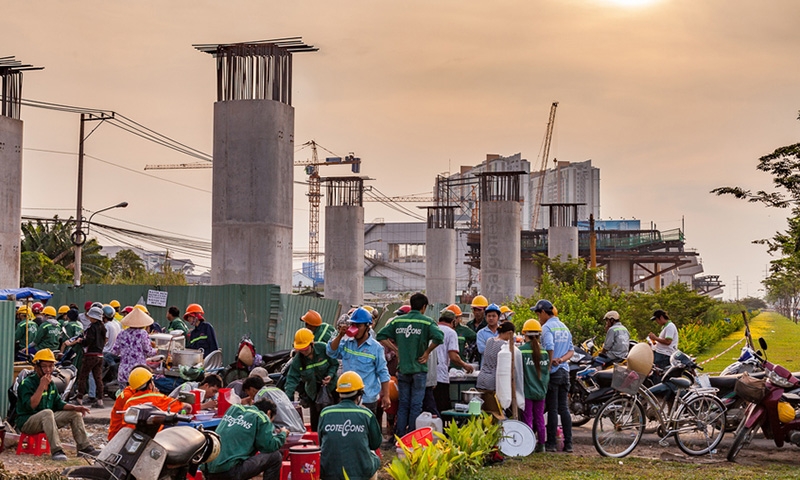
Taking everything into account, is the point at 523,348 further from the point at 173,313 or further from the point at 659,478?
the point at 173,313

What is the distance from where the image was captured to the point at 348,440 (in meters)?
8.80

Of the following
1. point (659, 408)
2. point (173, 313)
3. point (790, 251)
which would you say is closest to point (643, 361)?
point (659, 408)

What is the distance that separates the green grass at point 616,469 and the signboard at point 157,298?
1205 centimetres

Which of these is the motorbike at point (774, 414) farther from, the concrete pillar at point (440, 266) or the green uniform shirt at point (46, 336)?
the concrete pillar at point (440, 266)

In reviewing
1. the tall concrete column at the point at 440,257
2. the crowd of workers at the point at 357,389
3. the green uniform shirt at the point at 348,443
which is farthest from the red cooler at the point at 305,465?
the tall concrete column at the point at 440,257

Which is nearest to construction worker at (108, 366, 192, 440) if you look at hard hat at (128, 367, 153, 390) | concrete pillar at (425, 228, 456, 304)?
hard hat at (128, 367, 153, 390)

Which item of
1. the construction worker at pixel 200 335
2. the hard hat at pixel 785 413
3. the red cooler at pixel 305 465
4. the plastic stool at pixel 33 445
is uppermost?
the construction worker at pixel 200 335

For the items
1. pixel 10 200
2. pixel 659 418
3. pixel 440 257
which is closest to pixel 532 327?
pixel 659 418

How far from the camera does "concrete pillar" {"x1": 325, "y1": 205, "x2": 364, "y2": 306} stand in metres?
48.9

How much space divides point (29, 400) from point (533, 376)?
6.02 metres

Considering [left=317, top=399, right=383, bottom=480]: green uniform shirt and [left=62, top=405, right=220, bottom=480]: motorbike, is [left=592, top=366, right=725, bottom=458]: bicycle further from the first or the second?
[left=62, top=405, right=220, bottom=480]: motorbike

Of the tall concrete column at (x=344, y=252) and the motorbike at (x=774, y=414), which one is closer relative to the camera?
the motorbike at (x=774, y=414)

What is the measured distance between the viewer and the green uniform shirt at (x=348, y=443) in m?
8.78

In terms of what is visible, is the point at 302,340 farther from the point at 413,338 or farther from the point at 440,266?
the point at 440,266
